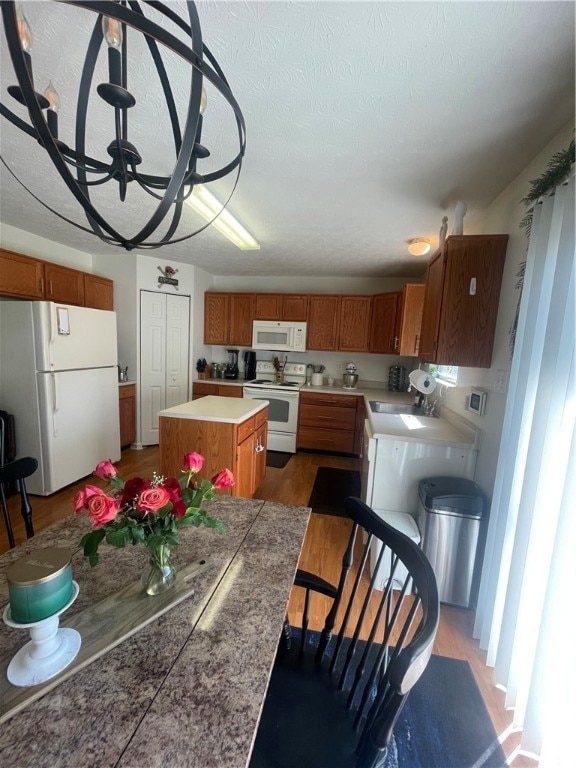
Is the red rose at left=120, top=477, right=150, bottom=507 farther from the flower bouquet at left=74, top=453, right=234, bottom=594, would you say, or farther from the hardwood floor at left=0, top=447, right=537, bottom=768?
the hardwood floor at left=0, top=447, right=537, bottom=768

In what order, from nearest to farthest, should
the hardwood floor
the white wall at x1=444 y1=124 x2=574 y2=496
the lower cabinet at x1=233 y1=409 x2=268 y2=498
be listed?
the hardwood floor < the white wall at x1=444 y1=124 x2=574 y2=496 < the lower cabinet at x1=233 y1=409 x2=268 y2=498

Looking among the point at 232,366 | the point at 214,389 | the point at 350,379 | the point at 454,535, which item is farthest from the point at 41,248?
the point at 454,535

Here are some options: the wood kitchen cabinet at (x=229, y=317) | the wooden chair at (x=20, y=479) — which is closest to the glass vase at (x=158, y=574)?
the wooden chair at (x=20, y=479)

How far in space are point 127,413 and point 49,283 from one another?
1.62 m

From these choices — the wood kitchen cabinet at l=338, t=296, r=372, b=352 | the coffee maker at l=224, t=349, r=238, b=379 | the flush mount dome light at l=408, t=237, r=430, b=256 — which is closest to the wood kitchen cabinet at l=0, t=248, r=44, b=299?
the coffee maker at l=224, t=349, r=238, b=379

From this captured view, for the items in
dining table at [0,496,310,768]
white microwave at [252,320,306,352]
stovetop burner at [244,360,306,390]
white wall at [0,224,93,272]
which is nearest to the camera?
dining table at [0,496,310,768]

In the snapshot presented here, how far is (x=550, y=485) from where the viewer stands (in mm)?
1102

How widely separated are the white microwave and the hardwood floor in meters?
1.50

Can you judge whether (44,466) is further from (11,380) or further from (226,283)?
(226,283)

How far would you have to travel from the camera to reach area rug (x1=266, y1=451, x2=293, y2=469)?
143 inches

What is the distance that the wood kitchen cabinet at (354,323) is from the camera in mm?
4121

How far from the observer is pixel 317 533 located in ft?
7.73

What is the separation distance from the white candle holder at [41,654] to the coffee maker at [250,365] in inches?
162

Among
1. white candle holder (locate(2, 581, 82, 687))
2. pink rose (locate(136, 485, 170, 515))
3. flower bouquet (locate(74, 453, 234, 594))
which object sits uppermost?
pink rose (locate(136, 485, 170, 515))
